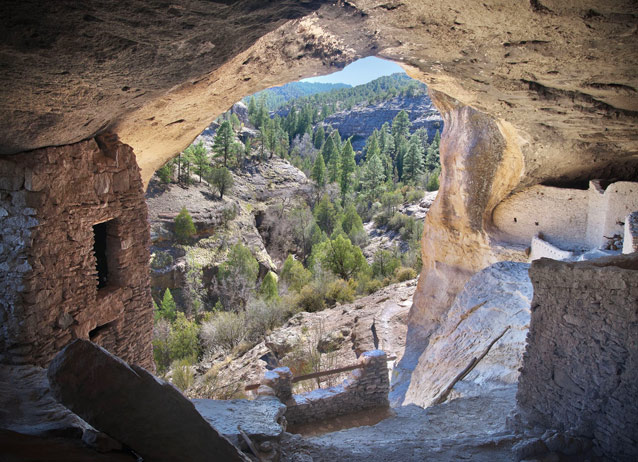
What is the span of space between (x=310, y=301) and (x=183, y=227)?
35.2 ft

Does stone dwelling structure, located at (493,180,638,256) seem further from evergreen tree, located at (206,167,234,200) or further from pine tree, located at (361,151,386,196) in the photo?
pine tree, located at (361,151,386,196)

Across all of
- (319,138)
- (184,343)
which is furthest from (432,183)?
(184,343)

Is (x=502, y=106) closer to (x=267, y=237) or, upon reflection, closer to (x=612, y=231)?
(x=612, y=231)

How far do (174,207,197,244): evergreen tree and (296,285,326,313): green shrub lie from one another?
32.0 feet

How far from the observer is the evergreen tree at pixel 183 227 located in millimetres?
26406

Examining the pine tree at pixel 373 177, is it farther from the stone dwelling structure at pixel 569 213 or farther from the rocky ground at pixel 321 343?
the stone dwelling structure at pixel 569 213

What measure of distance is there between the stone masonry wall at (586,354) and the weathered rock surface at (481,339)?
7.20 feet

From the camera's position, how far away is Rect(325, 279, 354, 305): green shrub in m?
21.3

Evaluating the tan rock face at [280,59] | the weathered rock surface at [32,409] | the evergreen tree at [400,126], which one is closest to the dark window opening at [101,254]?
the tan rock face at [280,59]

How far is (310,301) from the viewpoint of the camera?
2114 cm

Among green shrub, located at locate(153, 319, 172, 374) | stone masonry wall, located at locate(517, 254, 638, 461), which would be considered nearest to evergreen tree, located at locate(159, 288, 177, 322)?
green shrub, located at locate(153, 319, 172, 374)

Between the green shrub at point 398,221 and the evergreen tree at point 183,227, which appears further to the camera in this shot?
the green shrub at point 398,221

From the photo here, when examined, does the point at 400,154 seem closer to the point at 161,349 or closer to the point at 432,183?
the point at 432,183

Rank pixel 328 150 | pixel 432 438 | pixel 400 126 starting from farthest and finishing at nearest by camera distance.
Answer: pixel 400 126, pixel 328 150, pixel 432 438
